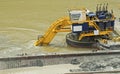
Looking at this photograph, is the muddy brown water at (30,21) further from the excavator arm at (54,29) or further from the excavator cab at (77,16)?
the excavator cab at (77,16)

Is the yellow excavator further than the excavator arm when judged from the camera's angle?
No

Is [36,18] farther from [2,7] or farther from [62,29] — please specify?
[62,29]

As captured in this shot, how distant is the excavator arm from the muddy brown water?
0.33 meters

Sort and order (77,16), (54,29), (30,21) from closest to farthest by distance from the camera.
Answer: (77,16), (54,29), (30,21)

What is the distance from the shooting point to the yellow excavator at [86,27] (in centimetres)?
1852

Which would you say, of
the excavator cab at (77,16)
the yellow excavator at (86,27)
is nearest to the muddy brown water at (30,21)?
the yellow excavator at (86,27)

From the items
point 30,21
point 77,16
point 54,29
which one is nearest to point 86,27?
point 77,16

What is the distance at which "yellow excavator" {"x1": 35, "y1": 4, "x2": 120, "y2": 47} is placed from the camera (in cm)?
1852

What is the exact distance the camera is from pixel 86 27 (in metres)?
18.6

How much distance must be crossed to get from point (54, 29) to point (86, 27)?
5.29 ft

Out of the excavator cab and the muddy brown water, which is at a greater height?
the excavator cab

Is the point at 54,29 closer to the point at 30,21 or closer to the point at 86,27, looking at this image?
the point at 86,27

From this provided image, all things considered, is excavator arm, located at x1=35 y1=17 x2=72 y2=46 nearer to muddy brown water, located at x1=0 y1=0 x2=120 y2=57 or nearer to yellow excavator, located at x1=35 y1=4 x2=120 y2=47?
yellow excavator, located at x1=35 y1=4 x2=120 y2=47

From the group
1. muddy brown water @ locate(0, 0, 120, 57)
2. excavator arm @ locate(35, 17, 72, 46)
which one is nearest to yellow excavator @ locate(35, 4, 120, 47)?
excavator arm @ locate(35, 17, 72, 46)
